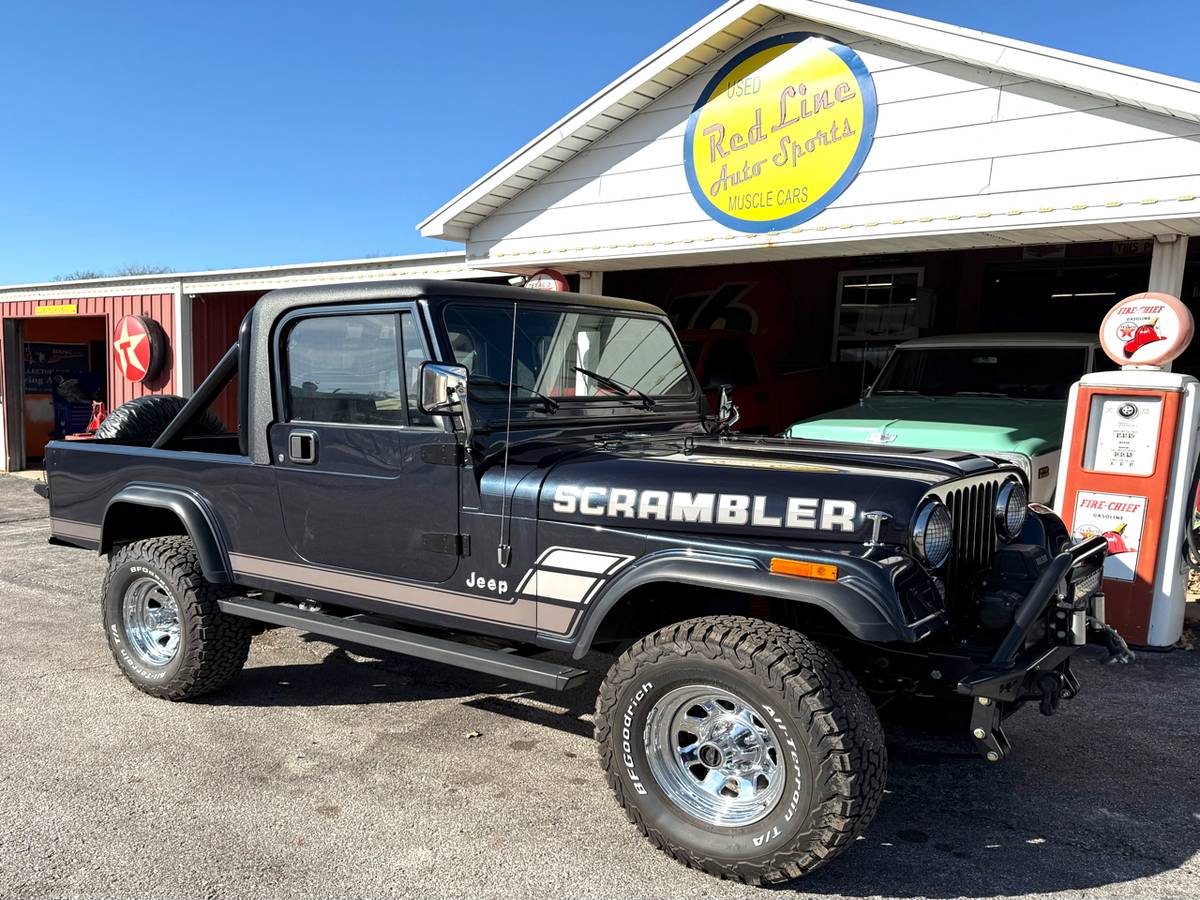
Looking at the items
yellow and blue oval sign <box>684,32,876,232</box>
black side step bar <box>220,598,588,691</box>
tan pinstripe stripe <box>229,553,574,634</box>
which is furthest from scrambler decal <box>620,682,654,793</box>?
yellow and blue oval sign <box>684,32,876,232</box>

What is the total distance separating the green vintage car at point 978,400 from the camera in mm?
5789

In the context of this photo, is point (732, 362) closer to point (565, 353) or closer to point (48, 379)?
point (565, 353)

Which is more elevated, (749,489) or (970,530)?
(749,489)

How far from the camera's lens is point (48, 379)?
14586 mm

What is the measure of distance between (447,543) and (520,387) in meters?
0.67

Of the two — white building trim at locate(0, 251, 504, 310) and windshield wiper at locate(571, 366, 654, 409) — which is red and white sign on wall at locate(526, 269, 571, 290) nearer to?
white building trim at locate(0, 251, 504, 310)

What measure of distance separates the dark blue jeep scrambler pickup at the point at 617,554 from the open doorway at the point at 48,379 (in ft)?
39.4

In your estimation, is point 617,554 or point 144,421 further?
point 144,421

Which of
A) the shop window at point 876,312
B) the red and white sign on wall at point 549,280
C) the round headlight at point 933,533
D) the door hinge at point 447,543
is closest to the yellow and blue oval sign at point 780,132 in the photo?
the red and white sign on wall at point 549,280

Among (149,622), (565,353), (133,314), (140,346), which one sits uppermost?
(133,314)

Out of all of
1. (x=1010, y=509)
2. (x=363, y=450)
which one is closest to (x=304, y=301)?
(x=363, y=450)

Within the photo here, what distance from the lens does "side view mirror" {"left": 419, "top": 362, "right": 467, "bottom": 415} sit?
297cm

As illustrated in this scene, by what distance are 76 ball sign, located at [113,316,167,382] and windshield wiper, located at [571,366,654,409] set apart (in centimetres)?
1018

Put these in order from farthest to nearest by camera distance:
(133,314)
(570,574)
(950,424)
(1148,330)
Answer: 1. (133,314)
2. (950,424)
3. (1148,330)
4. (570,574)
